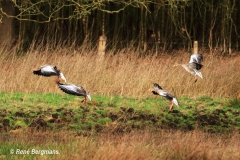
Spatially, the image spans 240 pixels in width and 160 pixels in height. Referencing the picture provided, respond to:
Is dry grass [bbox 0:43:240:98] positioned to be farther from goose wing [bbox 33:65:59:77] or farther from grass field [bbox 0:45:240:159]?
goose wing [bbox 33:65:59:77]

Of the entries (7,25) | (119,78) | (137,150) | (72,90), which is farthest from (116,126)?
(7,25)

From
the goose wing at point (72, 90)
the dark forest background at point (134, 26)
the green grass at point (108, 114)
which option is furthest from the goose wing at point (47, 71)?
the dark forest background at point (134, 26)

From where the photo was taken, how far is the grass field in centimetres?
745

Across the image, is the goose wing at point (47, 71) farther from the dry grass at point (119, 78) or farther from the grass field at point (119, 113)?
the dry grass at point (119, 78)

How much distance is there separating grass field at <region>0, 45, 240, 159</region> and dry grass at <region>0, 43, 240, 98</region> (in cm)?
2

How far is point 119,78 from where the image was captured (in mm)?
13797

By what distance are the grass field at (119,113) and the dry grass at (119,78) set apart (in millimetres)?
20

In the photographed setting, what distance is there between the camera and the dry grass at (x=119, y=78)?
528 inches

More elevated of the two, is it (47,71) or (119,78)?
(47,71)

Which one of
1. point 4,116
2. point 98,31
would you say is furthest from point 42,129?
point 98,31

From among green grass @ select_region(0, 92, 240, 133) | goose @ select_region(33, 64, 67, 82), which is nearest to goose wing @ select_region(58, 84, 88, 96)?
goose @ select_region(33, 64, 67, 82)

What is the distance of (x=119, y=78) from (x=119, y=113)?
3.03 m

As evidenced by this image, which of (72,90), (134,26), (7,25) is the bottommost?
(72,90)

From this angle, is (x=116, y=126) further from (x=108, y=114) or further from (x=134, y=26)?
(x=134, y=26)
